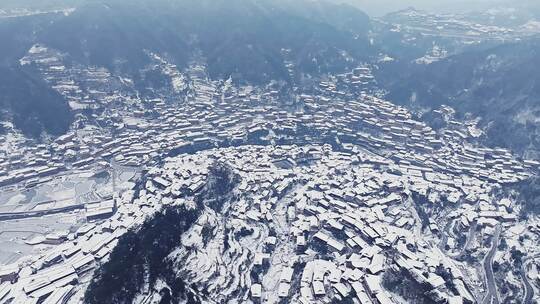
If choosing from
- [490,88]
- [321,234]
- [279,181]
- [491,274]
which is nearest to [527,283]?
[491,274]

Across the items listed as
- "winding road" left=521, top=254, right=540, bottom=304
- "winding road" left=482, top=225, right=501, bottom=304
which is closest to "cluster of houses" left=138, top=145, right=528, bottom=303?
"winding road" left=482, top=225, right=501, bottom=304

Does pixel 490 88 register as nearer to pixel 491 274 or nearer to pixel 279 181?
pixel 491 274

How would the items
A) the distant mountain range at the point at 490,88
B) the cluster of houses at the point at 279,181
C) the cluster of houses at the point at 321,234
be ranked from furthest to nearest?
1. the distant mountain range at the point at 490,88
2. the cluster of houses at the point at 279,181
3. the cluster of houses at the point at 321,234

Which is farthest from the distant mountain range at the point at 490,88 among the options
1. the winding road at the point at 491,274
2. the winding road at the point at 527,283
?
the winding road at the point at 527,283

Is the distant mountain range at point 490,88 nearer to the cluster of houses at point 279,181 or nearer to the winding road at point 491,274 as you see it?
the cluster of houses at point 279,181

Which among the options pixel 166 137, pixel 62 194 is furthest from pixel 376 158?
pixel 62 194

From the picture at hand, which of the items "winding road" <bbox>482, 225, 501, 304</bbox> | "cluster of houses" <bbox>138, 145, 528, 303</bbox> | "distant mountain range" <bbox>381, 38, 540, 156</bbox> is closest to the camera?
"cluster of houses" <bbox>138, 145, 528, 303</bbox>

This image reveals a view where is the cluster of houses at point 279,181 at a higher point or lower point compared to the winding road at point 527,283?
higher

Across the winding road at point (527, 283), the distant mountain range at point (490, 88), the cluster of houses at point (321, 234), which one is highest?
the distant mountain range at point (490, 88)

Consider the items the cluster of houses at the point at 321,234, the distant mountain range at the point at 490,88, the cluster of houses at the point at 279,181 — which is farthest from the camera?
the distant mountain range at the point at 490,88

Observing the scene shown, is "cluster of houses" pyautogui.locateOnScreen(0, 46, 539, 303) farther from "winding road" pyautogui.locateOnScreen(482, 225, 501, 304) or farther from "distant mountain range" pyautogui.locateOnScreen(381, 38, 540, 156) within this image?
"distant mountain range" pyautogui.locateOnScreen(381, 38, 540, 156)
